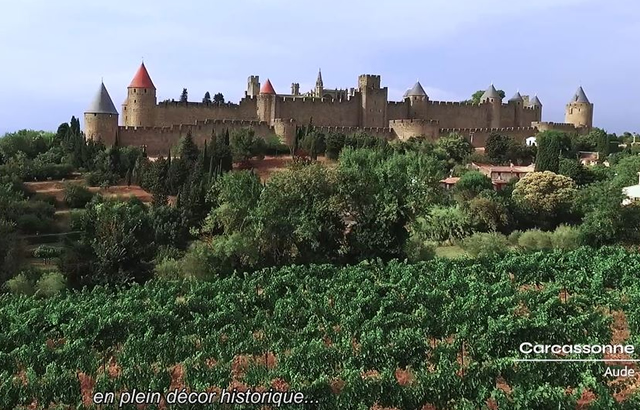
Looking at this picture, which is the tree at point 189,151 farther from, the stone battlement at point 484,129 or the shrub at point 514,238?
the stone battlement at point 484,129

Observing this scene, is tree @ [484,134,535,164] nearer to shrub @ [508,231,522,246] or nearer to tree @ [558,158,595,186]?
tree @ [558,158,595,186]

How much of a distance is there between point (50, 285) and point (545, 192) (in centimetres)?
2217

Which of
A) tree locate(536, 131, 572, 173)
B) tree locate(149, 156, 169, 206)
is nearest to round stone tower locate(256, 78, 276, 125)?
tree locate(149, 156, 169, 206)

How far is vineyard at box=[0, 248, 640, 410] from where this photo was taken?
10977mm

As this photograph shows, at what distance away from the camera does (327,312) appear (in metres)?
15.7

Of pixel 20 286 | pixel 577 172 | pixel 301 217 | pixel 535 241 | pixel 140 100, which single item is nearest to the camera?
pixel 20 286

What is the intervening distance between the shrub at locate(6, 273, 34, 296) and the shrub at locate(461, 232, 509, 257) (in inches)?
579

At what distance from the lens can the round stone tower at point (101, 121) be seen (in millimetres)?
42156

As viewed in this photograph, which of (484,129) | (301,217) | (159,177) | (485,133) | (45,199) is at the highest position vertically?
(484,129)

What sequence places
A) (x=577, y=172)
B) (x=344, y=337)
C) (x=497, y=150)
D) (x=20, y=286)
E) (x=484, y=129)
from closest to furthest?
Result: (x=344, y=337)
(x=20, y=286)
(x=577, y=172)
(x=497, y=150)
(x=484, y=129)

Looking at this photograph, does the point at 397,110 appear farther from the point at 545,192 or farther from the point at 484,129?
the point at 545,192

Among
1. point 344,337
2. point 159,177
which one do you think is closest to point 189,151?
point 159,177

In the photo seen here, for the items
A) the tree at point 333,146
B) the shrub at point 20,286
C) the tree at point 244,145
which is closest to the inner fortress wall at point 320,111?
the tree at point 333,146

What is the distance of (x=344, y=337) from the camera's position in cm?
1380
